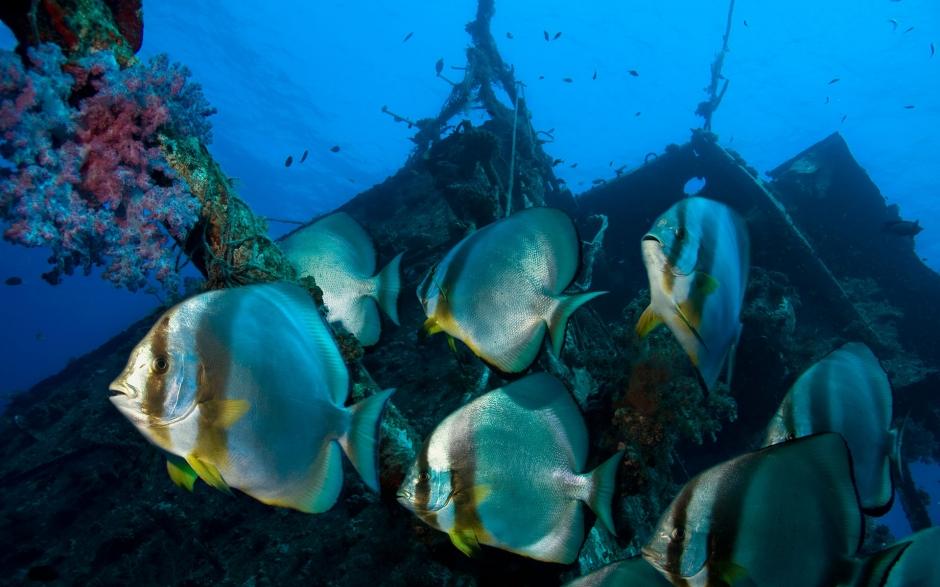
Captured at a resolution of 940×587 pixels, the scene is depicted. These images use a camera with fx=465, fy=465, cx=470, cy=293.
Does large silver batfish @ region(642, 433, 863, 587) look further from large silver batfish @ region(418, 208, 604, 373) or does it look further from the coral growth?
the coral growth

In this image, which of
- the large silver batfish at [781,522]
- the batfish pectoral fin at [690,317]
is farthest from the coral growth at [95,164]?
the large silver batfish at [781,522]

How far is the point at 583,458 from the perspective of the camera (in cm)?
195

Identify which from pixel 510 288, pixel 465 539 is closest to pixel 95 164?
pixel 510 288

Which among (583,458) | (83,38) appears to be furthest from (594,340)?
(83,38)

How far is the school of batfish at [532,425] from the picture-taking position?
4.99 feet

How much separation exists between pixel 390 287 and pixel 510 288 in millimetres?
872

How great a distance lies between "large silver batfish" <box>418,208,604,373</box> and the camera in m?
1.97

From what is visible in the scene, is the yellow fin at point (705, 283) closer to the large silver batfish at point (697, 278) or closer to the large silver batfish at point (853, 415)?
the large silver batfish at point (697, 278)

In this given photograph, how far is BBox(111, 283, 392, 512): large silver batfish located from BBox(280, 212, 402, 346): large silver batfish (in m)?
0.84

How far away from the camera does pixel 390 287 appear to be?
8.48ft

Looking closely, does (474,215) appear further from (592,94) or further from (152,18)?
(592,94)

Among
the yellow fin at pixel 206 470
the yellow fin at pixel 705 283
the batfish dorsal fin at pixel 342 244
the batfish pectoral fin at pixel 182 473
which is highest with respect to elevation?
the yellow fin at pixel 705 283

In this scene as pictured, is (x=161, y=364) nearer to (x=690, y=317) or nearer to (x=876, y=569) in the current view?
(x=690, y=317)

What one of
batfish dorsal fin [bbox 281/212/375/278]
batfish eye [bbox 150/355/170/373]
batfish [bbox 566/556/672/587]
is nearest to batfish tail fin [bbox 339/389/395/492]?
batfish eye [bbox 150/355/170/373]
